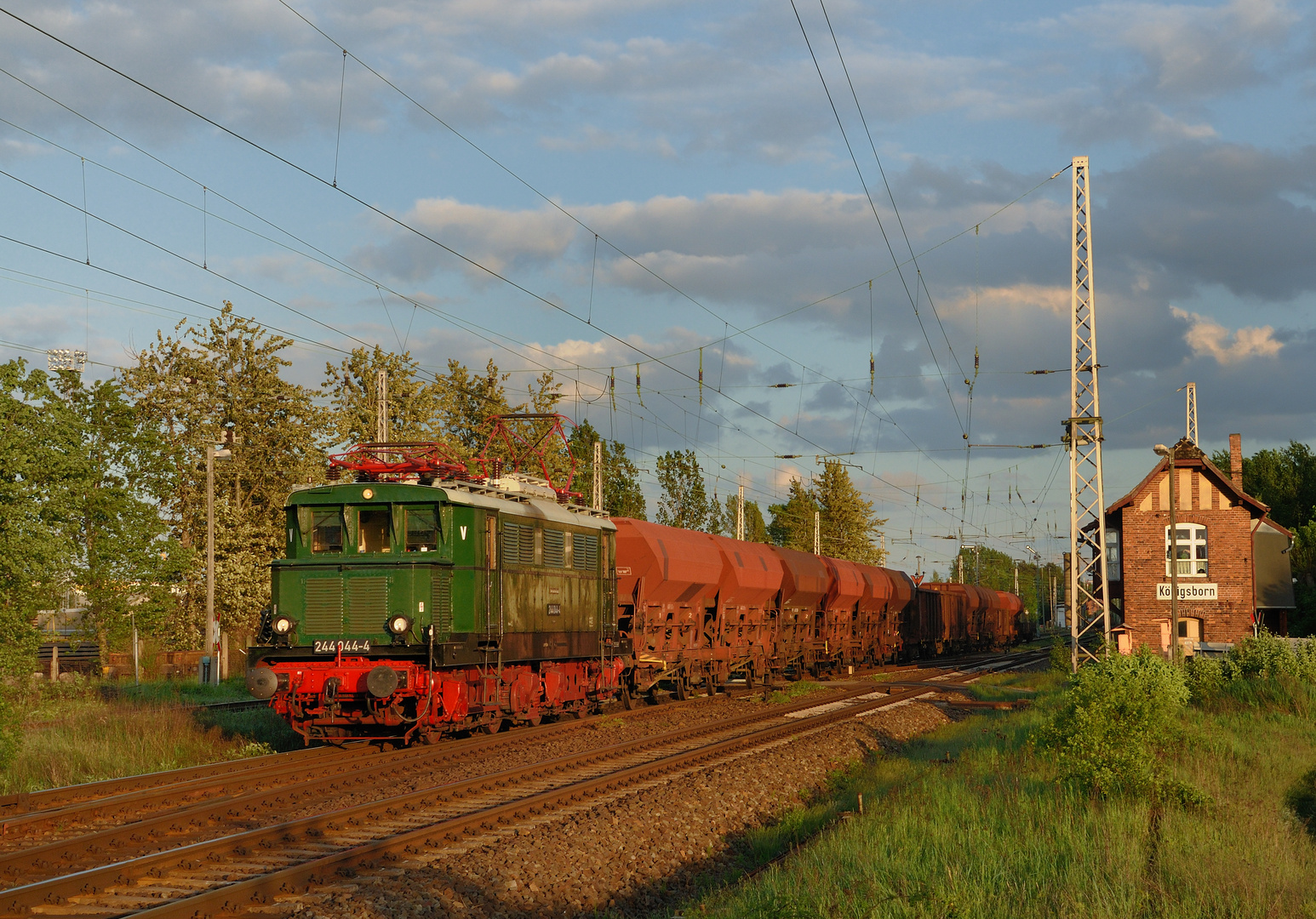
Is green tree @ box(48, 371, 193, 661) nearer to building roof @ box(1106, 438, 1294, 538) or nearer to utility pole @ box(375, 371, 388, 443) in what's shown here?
utility pole @ box(375, 371, 388, 443)

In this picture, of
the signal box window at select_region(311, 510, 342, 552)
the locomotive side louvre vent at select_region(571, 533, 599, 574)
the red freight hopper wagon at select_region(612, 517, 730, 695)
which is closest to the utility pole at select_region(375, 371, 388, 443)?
the red freight hopper wagon at select_region(612, 517, 730, 695)

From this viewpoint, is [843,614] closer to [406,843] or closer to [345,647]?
[345,647]

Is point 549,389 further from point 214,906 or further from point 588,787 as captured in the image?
point 214,906

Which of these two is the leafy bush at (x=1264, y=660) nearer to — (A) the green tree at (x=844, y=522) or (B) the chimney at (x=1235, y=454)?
(B) the chimney at (x=1235, y=454)

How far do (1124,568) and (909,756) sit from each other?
25393mm

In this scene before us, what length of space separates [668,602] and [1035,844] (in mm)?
16222

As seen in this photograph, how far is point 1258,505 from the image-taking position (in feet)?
132

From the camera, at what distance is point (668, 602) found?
26.7 meters

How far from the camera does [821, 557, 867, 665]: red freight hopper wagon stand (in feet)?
131

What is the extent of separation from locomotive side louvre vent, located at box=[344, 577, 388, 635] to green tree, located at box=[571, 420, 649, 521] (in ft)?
163

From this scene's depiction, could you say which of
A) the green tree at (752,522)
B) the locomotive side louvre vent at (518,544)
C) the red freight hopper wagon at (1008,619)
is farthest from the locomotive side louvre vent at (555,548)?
the green tree at (752,522)

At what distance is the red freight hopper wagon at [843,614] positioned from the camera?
39.8m

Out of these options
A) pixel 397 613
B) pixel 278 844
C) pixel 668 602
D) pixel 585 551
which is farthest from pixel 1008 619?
pixel 278 844

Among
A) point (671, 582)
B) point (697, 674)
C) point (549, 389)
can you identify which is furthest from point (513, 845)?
point (549, 389)
